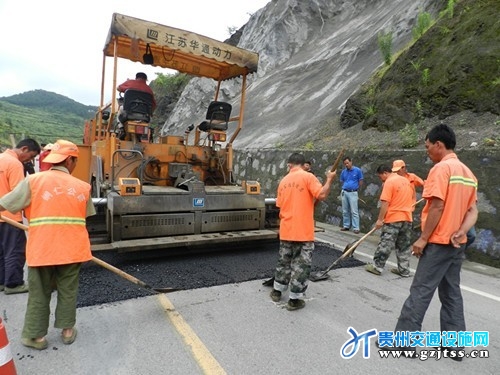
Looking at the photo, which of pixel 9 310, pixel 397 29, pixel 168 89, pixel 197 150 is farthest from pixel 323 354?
pixel 168 89

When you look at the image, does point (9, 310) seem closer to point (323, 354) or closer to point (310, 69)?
point (323, 354)

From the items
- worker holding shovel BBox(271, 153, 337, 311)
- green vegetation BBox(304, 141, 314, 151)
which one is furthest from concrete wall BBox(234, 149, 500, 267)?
worker holding shovel BBox(271, 153, 337, 311)

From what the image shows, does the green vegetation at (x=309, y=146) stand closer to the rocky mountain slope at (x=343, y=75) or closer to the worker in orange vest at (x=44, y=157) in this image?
the rocky mountain slope at (x=343, y=75)

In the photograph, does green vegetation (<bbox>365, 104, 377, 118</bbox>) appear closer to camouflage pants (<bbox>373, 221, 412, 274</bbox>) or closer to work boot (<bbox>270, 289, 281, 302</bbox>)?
camouflage pants (<bbox>373, 221, 412, 274</bbox>)

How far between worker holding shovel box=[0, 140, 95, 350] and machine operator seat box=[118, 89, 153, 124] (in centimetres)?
265

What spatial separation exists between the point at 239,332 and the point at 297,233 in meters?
1.14

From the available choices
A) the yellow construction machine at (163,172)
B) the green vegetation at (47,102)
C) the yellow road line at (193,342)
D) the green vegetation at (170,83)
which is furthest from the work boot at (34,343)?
the green vegetation at (47,102)

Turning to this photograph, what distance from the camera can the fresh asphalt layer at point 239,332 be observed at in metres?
2.54

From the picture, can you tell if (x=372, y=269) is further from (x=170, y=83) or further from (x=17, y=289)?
(x=170, y=83)

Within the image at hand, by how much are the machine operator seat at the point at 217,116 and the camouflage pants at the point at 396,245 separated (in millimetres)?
3325

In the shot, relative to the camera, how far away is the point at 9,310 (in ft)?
11.2

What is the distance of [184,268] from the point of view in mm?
4688

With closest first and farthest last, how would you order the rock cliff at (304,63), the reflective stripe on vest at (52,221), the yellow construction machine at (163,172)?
the reflective stripe on vest at (52,221)
the yellow construction machine at (163,172)
the rock cliff at (304,63)

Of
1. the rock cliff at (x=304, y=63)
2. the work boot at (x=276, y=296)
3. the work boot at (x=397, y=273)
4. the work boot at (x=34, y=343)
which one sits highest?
the rock cliff at (x=304, y=63)
